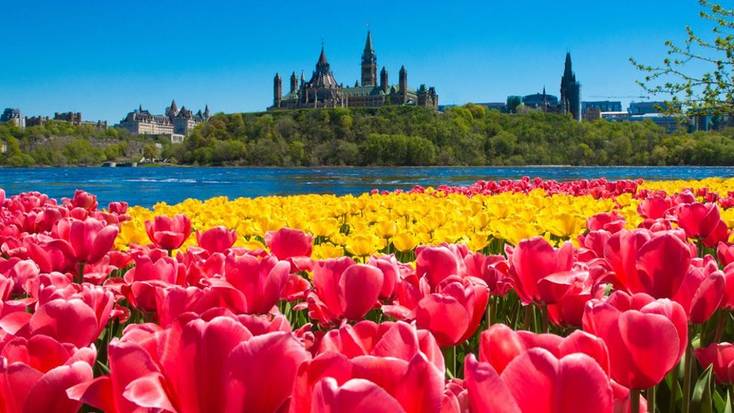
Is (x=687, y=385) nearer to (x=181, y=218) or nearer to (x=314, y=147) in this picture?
(x=181, y=218)

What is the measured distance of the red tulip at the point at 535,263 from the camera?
1373 mm

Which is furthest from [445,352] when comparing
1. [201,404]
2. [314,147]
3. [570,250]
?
[314,147]

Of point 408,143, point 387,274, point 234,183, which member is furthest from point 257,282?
point 408,143

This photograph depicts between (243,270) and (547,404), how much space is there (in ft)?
2.57

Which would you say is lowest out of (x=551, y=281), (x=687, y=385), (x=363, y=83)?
(x=687, y=385)

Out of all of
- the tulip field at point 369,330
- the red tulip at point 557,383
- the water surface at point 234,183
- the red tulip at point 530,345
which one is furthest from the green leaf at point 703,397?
the water surface at point 234,183

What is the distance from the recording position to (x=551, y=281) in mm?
1293

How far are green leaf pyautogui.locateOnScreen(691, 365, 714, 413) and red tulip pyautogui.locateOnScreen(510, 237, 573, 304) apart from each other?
0.32 metres

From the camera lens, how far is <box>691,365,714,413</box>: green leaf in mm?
1104

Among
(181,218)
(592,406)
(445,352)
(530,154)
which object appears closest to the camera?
(592,406)

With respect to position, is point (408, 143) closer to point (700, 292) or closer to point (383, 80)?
point (383, 80)

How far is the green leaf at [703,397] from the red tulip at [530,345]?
505 mm

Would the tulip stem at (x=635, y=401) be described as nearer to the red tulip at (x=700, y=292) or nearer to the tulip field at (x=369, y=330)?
the tulip field at (x=369, y=330)

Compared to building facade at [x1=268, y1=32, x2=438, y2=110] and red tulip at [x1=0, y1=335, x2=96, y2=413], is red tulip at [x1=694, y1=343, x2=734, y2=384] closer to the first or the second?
red tulip at [x1=0, y1=335, x2=96, y2=413]
